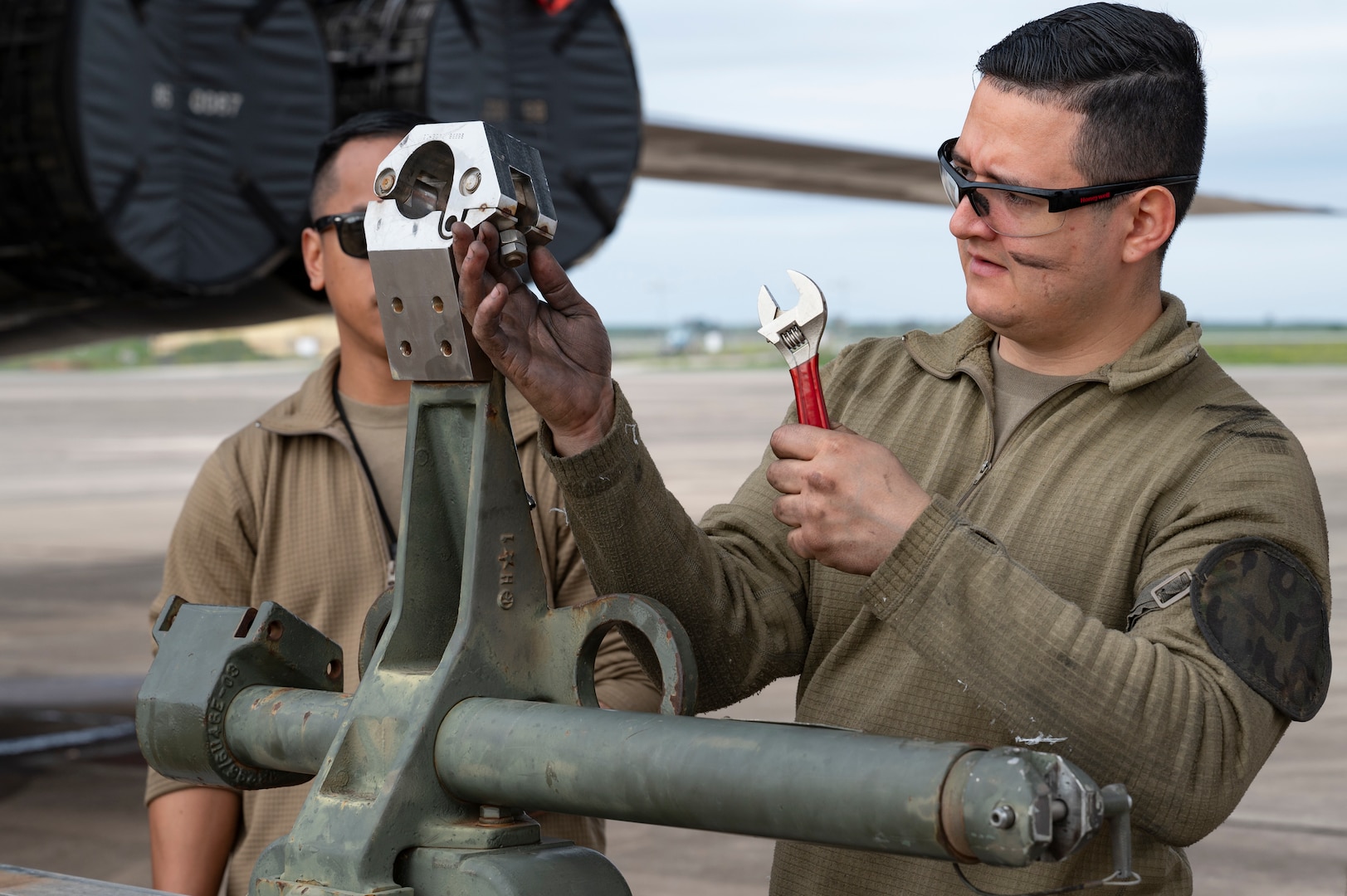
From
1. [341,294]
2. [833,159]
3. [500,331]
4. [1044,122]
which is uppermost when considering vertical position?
[1044,122]

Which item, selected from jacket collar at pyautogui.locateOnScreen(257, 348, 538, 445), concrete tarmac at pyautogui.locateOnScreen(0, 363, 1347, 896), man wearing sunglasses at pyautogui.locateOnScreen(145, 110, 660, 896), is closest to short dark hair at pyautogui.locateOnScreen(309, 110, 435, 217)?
man wearing sunglasses at pyautogui.locateOnScreen(145, 110, 660, 896)

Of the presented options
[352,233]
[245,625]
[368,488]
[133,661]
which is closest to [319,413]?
[368,488]

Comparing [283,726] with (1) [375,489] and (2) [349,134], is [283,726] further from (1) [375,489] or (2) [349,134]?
(2) [349,134]

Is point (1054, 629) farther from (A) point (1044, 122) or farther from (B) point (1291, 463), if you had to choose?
(A) point (1044, 122)

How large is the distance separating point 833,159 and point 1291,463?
457 inches

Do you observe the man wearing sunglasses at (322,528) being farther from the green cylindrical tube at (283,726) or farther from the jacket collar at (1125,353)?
the green cylindrical tube at (283,726)

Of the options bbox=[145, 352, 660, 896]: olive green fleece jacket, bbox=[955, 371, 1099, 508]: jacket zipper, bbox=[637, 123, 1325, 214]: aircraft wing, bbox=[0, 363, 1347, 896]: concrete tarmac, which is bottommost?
bbox=[0, 363, 1347, 896]: concrete tarmac

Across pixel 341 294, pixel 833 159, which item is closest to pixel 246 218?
pixel 341 294

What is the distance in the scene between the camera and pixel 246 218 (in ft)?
16.4

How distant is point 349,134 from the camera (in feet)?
7.35

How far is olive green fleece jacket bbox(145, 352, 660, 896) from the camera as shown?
6.95 feet

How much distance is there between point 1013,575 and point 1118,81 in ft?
1.74

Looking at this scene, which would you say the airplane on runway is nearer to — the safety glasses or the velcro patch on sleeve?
the safety glasses

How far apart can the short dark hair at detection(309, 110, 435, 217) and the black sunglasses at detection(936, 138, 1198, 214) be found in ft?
3.35
